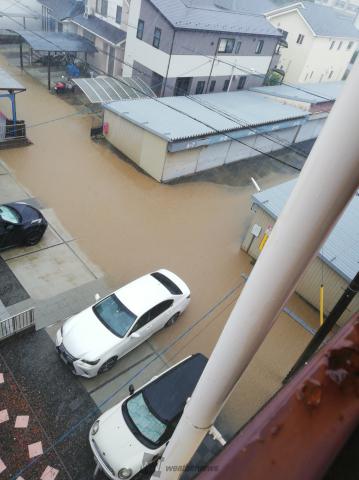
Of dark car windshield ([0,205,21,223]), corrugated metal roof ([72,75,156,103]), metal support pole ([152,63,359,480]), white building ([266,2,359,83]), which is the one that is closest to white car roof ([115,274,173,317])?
dark car windshield ([0,205,21,223])

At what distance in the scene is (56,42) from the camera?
2625 centimetres

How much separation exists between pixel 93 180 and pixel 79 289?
7155mm

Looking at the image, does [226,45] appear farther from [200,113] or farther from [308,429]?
[308,429]

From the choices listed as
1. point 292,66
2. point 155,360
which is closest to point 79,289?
point 155,360

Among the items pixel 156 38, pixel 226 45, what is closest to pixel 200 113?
pixel 156 38

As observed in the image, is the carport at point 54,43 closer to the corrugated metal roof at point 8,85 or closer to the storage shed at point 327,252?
the corrugated metal roof at point 8,85

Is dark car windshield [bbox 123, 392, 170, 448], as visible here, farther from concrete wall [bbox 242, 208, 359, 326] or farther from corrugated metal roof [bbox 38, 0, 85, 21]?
corrugated metal roof [bbox 38, 0, 85, 21]

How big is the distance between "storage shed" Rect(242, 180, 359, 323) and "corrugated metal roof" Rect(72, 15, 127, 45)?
62.3 feet

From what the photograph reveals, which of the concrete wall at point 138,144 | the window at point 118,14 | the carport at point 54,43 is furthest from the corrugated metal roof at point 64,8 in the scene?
the concrete wall at point 138,144

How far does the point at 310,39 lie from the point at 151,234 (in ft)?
95.8

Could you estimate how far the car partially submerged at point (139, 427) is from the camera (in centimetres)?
723

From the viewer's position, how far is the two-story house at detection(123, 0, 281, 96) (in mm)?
21562

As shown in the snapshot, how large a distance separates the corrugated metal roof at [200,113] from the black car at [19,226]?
7268mm

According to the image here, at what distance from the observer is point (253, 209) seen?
47.0 feet
